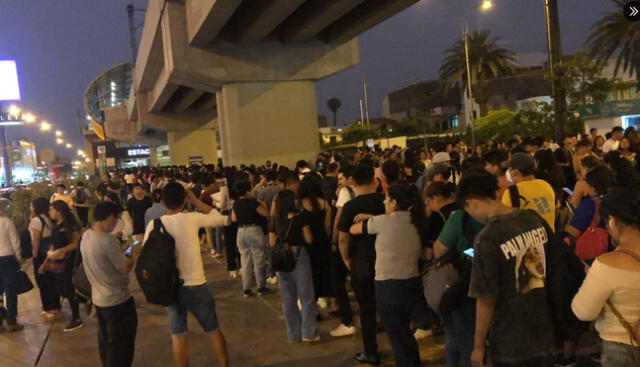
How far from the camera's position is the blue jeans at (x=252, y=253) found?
334 inches

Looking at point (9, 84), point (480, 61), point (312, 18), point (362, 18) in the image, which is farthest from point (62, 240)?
point (480, 61)

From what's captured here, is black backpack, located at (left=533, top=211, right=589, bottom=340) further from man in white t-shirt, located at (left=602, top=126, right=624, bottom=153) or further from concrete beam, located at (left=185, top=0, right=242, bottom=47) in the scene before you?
concrete beam, located at (left=185, top=0, right=242, bottom=47)

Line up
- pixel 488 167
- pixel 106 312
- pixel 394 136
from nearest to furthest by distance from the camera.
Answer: pixel 106 312 → pixel 488 167 → pixel 394 136

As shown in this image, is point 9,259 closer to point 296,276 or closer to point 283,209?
point 283,209

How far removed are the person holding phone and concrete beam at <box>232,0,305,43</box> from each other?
13.1 metres

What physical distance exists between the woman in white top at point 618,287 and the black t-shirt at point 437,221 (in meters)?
2.03

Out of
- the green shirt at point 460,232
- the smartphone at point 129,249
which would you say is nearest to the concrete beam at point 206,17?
the smartphone at point 129,249

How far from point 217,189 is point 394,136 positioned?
161 feet

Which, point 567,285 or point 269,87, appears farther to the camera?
point 269,87

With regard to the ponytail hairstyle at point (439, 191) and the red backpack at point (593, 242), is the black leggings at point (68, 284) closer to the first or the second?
the ponytail hairstyle at point (439, 191)

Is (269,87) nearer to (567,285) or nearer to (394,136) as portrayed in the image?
(567,285)

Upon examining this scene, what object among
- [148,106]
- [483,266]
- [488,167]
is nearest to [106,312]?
[483,266]

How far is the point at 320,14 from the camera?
19.0 m

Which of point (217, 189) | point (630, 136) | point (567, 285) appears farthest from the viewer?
point (217, 189)
